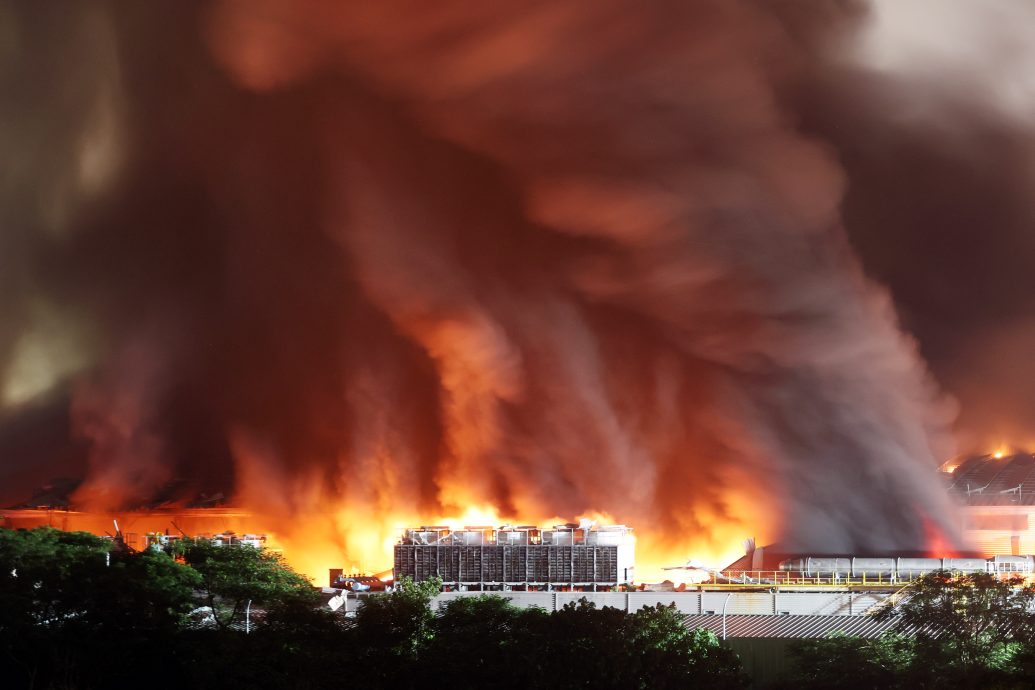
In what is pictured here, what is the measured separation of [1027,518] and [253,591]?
5402 cm

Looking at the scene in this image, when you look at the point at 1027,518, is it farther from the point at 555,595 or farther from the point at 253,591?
the point at 253,591

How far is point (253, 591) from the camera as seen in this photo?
4894cm

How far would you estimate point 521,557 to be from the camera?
71.1 meters

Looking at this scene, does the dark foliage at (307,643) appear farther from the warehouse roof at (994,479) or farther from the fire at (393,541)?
the warehouse roof at (994,479)

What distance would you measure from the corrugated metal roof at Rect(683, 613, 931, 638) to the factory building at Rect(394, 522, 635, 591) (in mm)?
→ 11132

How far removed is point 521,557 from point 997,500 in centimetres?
3293

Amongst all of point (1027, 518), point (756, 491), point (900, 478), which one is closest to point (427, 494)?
point (756, 491)

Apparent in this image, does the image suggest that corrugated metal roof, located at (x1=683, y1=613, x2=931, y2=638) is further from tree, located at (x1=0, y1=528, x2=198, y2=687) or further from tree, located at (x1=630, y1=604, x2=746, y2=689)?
tree, located at (x1=0, y1=528, x2=198, y2=687)

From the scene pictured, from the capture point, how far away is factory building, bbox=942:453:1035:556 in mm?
85750

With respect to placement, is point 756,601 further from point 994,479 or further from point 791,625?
point 994,479

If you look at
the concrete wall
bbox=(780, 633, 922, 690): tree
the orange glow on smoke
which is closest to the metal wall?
the concrete wall

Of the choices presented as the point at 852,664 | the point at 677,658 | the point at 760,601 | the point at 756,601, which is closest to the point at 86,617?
the point at 677,658

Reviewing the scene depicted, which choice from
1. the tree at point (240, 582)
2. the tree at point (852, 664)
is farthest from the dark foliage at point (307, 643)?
the tree at point (852, 664)

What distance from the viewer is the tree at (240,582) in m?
48.4
